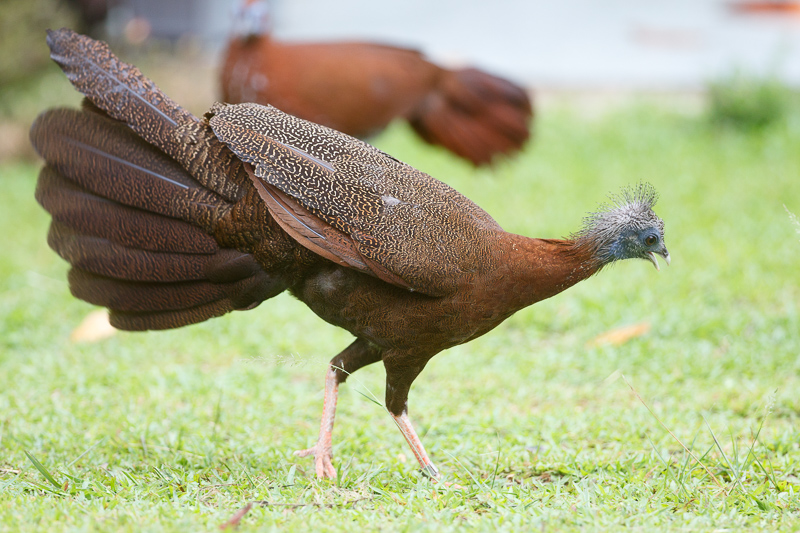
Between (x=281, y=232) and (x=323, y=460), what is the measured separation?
0.97 metres

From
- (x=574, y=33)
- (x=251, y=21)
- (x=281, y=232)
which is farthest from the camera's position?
(x=574, y=33)

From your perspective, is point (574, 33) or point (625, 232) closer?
point (625, 232)

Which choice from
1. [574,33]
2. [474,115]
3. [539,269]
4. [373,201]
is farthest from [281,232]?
[574,33]

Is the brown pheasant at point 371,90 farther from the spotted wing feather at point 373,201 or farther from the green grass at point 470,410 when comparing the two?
the spotted wing feather at point 373,201

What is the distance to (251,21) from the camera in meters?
6.21

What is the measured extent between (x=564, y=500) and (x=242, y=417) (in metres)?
→ 1.77

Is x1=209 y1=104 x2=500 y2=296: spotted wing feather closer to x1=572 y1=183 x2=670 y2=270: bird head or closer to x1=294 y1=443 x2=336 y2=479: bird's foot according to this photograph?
x1=572 y1=183 x2=670 y2=270: bird head

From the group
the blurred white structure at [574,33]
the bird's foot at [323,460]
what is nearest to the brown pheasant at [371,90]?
the bird's foot at [323,460]

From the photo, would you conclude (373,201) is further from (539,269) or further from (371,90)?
(371,90)

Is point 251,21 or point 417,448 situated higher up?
point 251,21

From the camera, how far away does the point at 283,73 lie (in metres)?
6.09

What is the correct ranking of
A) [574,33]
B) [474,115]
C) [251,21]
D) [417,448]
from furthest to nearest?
[574,33] < [474,115] < [251,21] < [417,448]

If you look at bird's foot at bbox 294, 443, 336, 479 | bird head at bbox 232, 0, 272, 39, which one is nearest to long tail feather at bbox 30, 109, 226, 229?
bird's foot at bbox 294, 443, 336, 479

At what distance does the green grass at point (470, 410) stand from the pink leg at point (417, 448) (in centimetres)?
8
